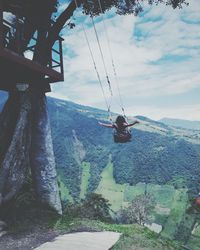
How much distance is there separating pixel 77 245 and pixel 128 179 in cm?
18031

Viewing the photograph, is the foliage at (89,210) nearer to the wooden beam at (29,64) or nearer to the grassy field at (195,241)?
the wooden beam at (29,64)

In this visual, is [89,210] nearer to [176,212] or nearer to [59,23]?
[59,23]

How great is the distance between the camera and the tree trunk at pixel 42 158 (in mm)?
15375

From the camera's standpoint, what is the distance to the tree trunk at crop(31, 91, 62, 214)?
15.4 metres

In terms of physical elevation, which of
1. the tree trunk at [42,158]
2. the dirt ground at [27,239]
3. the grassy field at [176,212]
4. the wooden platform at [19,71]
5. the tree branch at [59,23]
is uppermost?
the tree branch at [59,23]

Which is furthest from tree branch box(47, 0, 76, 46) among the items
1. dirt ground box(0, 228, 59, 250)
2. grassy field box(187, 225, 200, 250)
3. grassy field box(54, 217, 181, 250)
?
grassy field box(187, 225, 200, 250)

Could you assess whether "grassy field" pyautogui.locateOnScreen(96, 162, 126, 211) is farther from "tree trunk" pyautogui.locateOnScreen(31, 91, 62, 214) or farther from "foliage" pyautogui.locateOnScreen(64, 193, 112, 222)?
"tree trunk" pyautogui.locateOnScreen(31, 91, 62, 214)

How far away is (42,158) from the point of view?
15.7 m

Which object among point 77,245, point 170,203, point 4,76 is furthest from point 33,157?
point 170,203

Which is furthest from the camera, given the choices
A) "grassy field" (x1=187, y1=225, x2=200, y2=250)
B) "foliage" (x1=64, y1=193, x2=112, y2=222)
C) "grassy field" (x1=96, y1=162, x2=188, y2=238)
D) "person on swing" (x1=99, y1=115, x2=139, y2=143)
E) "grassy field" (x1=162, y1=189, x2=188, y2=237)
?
"grassy field" (x1=96, y1=162, x2=188, y2=238)

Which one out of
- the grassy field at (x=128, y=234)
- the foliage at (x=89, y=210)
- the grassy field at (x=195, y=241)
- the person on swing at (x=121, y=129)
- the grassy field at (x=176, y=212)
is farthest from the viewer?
the grassy field at (x=176, y=212)

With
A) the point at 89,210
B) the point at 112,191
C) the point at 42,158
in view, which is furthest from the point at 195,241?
the point at 112,191

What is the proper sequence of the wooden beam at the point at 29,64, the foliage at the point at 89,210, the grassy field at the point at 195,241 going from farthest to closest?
the grassy field at the point at 195,241 < the foliage at the point at 89,210 < the wooden beam at the point at 29,64

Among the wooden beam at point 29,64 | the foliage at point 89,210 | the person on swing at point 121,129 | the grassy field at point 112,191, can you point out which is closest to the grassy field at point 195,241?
the grassy field at point 112,191
